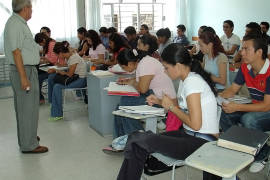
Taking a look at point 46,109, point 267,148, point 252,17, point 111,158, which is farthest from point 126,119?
point 252,17

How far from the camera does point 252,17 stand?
7383 mm

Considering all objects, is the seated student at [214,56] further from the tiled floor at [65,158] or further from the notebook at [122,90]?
the tiled floor at [65,158]

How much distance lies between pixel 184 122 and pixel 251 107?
2.32ft

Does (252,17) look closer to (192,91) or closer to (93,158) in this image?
(93,158)

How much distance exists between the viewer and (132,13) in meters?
8.90

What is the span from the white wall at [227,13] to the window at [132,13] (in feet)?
3.01

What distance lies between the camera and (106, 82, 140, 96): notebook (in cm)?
293

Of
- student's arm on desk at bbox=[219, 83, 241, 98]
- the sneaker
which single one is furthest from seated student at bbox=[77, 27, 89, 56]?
student's arm on desk at bbox=[219, 83, 241, 98]

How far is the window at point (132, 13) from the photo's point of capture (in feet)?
28.0

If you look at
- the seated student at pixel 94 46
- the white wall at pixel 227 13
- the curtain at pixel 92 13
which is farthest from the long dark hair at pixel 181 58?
the curtain at pixel 92 13

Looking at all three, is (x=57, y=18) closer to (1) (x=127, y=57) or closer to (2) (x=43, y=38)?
(2) (x=43, y=38)

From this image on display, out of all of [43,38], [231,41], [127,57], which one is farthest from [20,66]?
[231,41]

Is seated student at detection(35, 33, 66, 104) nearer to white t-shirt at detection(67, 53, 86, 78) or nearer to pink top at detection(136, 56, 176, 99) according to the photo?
white t-shirt at detection(67, 53, 86, 78)

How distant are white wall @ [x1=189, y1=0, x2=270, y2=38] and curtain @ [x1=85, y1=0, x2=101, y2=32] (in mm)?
2798
